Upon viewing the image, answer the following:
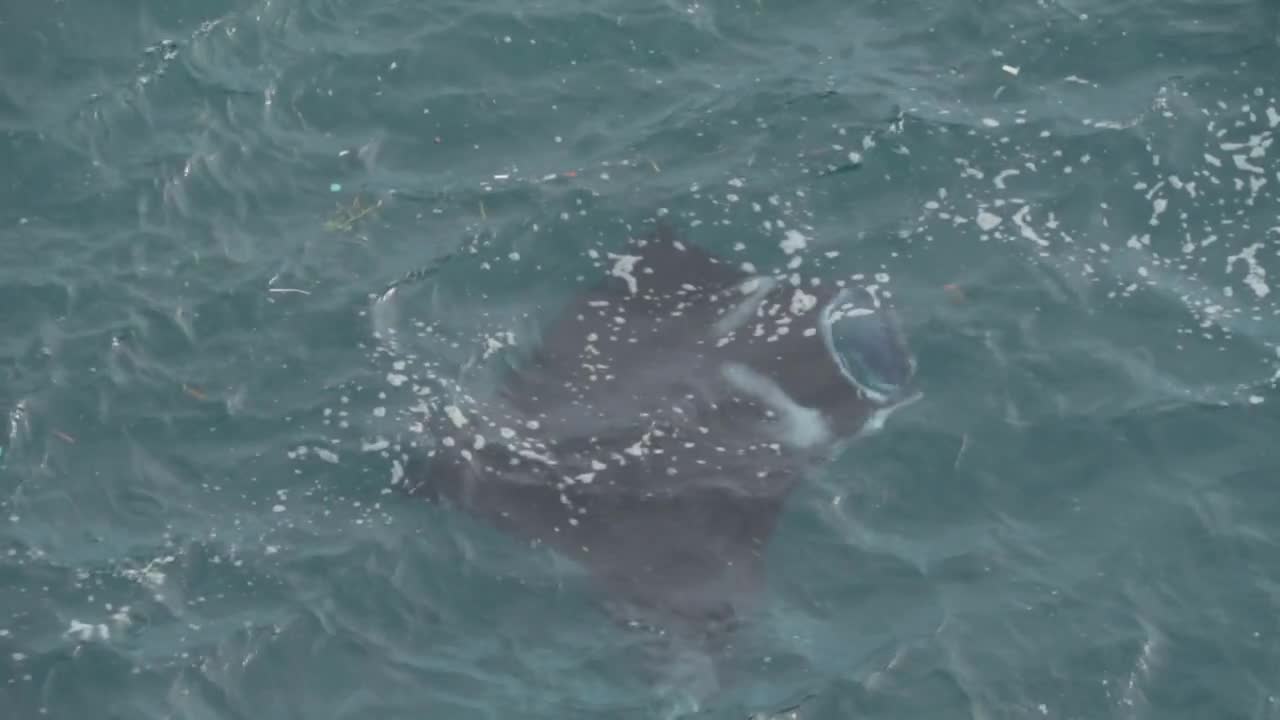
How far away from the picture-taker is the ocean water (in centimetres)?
720

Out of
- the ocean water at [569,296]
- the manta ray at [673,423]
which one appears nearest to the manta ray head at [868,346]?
the manta ray at [673,423]

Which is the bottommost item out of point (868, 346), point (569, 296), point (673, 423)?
point (868, 346)

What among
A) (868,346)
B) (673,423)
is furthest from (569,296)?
(868,346)

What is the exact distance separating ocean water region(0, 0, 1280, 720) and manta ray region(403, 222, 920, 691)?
168mm

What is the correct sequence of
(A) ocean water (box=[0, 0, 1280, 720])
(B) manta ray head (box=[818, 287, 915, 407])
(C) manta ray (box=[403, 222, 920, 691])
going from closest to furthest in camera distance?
(A) ocean water (box=[0, 0, 1280, 720])
(C) manta ray (box=[403, 222, 920, 691])
(B) manta ray head (box=[818, 287, 915, 407])

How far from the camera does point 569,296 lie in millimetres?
8938

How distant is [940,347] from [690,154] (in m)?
2.30

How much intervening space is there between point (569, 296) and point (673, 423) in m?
1.21

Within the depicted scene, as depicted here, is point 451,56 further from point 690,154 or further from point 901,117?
point 901,117

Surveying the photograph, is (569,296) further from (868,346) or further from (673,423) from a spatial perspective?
(868,346)

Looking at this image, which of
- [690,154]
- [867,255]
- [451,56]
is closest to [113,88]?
[451,56]

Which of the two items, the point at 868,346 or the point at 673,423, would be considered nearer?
the point at 673,423

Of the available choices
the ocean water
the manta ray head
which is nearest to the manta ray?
the manta ray head

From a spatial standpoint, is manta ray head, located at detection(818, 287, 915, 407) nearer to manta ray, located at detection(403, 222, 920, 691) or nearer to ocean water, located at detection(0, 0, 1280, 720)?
manta ray, located at detection(403, 222, 920, 691)
